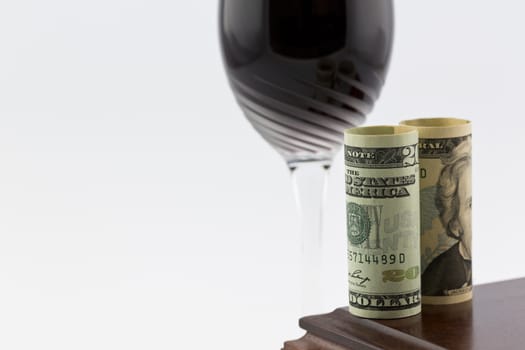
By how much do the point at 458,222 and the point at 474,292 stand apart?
13cm

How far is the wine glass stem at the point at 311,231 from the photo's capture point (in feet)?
6.86

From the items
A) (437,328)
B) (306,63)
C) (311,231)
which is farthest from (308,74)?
(437,328)

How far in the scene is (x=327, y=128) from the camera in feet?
6.86

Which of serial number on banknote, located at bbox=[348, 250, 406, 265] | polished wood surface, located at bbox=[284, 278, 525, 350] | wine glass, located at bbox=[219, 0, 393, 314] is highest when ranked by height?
wine glass, located at bbox=[219, 0, 393, 314]

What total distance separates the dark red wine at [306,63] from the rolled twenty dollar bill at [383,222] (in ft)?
0.31

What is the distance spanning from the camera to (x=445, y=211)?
2043 mm

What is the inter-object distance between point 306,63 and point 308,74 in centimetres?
2

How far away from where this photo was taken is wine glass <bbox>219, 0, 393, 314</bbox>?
2.04 m

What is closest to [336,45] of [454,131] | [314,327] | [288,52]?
[288,52]

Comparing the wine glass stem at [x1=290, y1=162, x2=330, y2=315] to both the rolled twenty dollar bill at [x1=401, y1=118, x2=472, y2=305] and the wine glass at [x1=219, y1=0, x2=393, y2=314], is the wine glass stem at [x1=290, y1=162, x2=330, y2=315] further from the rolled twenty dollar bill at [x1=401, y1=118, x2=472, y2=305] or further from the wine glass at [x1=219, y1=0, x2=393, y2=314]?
the rolled twenty dollar bill at [x1=401, y1=118, x2=472, y2=305]

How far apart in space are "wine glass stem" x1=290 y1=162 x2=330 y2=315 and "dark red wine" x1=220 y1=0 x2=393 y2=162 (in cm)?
4

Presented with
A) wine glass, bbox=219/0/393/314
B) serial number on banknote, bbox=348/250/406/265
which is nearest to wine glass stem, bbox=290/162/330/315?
wine glass, bbox=219/0/393/314

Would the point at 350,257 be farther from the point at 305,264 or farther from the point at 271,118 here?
the point at 271,118

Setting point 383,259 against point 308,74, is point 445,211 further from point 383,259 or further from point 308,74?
point 308,74
